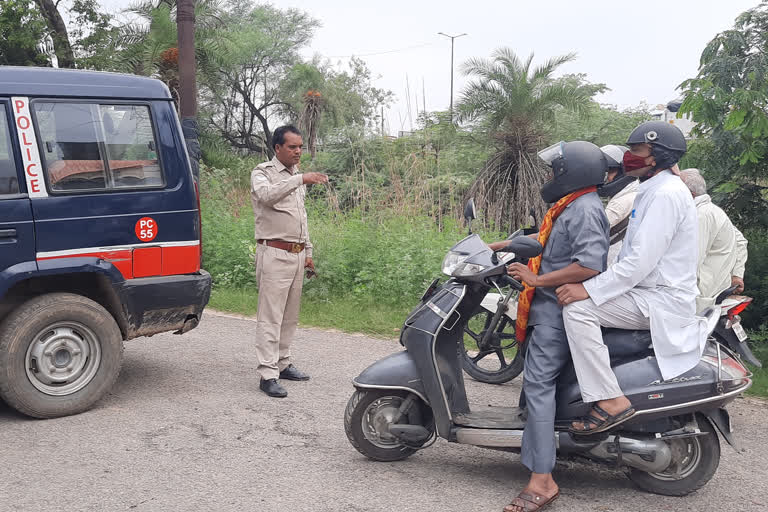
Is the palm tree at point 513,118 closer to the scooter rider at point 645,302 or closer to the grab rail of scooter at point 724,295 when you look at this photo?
the grab rail of scooter at point 724,295

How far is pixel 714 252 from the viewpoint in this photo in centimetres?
574

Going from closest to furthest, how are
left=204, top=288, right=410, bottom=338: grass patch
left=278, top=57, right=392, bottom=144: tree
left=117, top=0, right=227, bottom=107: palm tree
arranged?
left=204, top=288, right=410, bottom=338: grass patch
left=117, top=0, right=227, bottom=107: palm tree
left=278, top=57, right=392, bottom=144: tree

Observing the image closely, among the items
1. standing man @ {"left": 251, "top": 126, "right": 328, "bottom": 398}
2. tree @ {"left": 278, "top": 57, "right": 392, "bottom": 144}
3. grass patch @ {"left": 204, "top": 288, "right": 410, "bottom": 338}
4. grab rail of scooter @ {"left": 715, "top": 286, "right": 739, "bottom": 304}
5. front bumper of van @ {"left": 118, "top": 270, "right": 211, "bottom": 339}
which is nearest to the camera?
front bumper of van @ {"left": 118, "top": 270, "right": 211, "bottom": 339}

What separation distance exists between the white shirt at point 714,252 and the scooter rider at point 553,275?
2078 millimetres

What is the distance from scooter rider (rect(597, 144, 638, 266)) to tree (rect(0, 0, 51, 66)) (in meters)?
20.4

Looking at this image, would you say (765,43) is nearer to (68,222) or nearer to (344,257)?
(344,257)

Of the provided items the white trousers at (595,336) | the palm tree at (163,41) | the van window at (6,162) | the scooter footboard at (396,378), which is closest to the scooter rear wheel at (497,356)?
the scooter footboard at (396,378)

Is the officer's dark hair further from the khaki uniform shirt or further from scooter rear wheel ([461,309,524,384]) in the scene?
scooter rear wheel ([461,309,524,384])

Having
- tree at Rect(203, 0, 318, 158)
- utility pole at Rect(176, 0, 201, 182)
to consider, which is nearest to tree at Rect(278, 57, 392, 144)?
tree at Rect(203, 0, 318, 158)

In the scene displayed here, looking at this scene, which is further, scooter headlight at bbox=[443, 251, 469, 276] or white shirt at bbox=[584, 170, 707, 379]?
scooter headlight at bbox=[443, 251, 469, 276]

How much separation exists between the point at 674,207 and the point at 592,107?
45.9 ft

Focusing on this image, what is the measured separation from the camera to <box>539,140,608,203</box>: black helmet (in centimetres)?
399

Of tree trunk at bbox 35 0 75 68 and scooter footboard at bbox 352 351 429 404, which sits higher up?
tree trunk at bbox 35 0 75 68

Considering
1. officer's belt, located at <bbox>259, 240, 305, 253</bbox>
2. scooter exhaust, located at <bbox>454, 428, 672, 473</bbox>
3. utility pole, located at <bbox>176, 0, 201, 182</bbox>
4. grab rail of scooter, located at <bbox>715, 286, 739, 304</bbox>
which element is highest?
utility pole, located at <bbox>176, 0, 201, 182</bbox>
